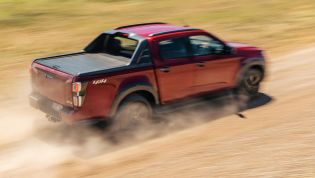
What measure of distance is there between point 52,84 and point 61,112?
1.68 ft

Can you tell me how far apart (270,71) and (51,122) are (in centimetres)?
605

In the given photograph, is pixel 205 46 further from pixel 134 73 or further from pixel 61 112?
pixel 61 112

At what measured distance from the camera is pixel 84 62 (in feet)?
27.2

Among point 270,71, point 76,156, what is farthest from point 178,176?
point 270,71

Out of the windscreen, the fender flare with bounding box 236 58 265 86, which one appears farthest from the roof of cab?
the fender flare with bounding box 236 58 265 86

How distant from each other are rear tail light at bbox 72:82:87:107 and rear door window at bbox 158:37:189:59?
1695mm

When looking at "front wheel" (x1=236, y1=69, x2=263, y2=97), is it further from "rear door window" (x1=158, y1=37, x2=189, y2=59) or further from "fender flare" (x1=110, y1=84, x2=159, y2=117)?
"fender flare" (x1=110, y1=84, x2=159, y2=117)

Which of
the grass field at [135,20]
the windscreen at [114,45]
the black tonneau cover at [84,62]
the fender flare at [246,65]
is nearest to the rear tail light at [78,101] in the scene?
the black tonneau cover at [84,62]

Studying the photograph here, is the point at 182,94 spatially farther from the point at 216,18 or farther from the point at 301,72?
the point at 216,18

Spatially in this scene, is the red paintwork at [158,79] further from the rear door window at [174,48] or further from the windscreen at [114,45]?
the windscreen at [114,45]

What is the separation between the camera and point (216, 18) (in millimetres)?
18469

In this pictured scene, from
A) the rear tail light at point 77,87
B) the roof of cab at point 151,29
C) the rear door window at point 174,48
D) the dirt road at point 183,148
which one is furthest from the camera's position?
the roof of cab at point 151,29

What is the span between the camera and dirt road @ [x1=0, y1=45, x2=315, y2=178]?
22.7ft

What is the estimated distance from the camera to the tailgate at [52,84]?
297 inches
